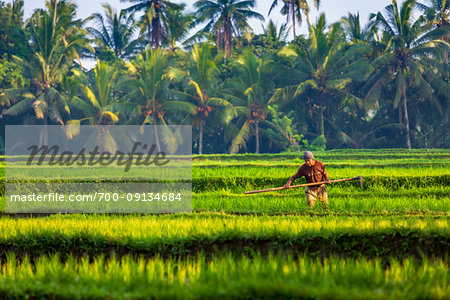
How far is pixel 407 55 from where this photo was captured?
77.3 feet

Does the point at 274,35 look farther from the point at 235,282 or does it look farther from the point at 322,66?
the point at 235,282

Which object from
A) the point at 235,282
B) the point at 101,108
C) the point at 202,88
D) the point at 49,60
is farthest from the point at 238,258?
the point at 49,60

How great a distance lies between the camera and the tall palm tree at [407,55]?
74.9 ft

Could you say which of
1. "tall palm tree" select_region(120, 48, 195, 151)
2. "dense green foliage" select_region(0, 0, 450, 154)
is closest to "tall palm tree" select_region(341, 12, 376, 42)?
"dense green foliage" select_region(0, 0, 450, 154)

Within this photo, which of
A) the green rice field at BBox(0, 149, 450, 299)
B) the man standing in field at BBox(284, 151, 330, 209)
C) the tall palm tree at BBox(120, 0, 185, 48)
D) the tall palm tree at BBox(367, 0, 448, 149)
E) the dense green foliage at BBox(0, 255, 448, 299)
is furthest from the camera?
the tall palm tree at BBox(120, 0, 185, 48)

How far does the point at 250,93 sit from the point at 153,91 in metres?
5.17

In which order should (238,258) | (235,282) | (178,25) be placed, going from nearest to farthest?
(235,282) < (238,258) < (178,25)

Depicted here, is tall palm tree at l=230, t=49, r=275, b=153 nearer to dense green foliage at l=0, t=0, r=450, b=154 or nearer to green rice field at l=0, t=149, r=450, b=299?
dense green foliage at l=0, t=0, r=450, b=154

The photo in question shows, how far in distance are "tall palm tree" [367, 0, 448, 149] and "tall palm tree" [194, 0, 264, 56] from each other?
8.51 metres

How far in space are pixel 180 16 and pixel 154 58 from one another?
29.7 feet

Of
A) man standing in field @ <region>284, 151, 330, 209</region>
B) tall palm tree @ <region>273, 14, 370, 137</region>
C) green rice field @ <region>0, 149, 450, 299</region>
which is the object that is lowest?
green rice field @ <region>0, 149, 450, 299</region>

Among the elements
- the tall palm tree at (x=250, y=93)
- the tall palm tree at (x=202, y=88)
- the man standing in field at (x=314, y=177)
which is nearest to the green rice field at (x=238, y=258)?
the man standing in field at (x=314, y=177)

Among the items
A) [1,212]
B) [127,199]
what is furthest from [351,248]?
[1,212]

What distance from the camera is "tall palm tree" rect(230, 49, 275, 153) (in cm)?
2405
